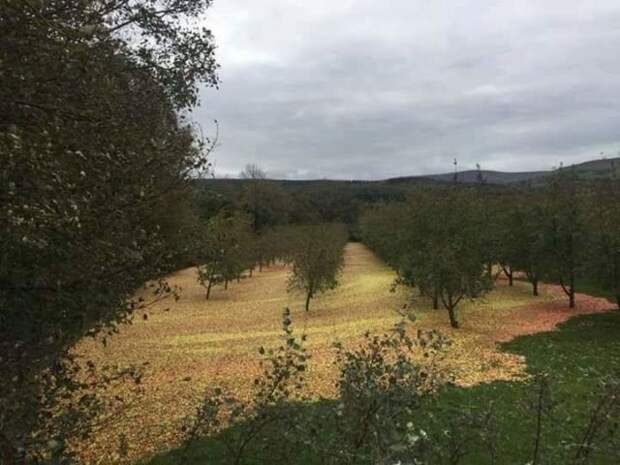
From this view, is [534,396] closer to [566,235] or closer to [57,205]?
[57,205]

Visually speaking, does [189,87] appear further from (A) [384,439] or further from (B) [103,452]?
(A) [384,439]

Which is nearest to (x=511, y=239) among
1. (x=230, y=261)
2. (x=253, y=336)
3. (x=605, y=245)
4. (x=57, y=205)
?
(x=605, y=245)

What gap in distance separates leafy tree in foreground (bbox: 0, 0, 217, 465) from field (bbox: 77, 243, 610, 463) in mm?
2347

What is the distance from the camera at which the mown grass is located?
561cm

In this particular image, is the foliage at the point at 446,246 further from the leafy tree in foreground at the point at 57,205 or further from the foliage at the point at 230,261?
the leafy tree in foreground at the point at 57,205

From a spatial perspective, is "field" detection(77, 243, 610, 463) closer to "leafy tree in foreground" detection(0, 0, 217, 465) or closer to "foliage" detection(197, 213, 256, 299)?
"foliage" detection(197, 213, 256, 299)

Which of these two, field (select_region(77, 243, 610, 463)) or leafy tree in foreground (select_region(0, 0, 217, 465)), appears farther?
field (select_region(77, 243, 610, 463))

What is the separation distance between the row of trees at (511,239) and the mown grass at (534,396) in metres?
2.98

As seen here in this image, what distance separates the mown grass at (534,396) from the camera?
561 cm

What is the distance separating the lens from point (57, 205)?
161 inches

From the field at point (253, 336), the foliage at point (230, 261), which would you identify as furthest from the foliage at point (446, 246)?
the foliage at point (230, 261)

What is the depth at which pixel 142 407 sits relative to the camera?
13828 millimetres

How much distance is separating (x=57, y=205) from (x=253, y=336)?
21126mm

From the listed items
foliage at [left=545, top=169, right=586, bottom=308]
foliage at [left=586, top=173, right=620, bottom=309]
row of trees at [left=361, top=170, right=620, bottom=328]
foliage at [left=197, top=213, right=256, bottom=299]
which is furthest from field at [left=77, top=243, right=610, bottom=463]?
foliage at [left=586, top=173, right=620, bottom=309]
